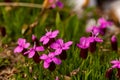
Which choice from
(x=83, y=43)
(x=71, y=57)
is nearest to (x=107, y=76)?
(x=83, y=43)

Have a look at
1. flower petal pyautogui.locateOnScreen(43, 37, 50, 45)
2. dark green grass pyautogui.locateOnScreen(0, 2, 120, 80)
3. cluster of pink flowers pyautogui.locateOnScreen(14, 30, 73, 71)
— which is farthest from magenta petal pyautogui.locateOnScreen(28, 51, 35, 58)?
dark green grass pyautogui.locateOnScreen(0, 2, 120, 80)

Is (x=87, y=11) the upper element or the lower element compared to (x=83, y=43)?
lower

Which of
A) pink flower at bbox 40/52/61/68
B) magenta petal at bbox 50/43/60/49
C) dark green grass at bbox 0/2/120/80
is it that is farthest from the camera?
dark green grass at bbox 0/2/120/80

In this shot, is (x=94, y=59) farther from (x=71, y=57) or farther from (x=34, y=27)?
(x=34, y=27)

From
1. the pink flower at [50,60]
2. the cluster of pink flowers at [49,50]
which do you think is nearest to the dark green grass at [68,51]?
the cluster of pink flowers at [49,50]

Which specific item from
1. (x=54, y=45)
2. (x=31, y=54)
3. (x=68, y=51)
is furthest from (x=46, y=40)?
(x=68, y=51)

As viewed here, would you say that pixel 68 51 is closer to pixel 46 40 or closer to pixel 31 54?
pixel 46 40

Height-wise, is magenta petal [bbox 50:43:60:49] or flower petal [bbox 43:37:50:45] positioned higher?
flower petal [bbox 43:37:50:45]

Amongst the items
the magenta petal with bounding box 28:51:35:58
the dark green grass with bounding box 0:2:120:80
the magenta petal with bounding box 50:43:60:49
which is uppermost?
the magenta petal with bounding box 50:43:60:49

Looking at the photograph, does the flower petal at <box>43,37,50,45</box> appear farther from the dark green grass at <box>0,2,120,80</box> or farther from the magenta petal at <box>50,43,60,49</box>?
the dark green grass at <box>0,2,120,80</box>

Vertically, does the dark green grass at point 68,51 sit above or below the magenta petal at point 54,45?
below

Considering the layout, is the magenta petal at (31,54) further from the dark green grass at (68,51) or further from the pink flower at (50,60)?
the dark green grass at (68,51)
